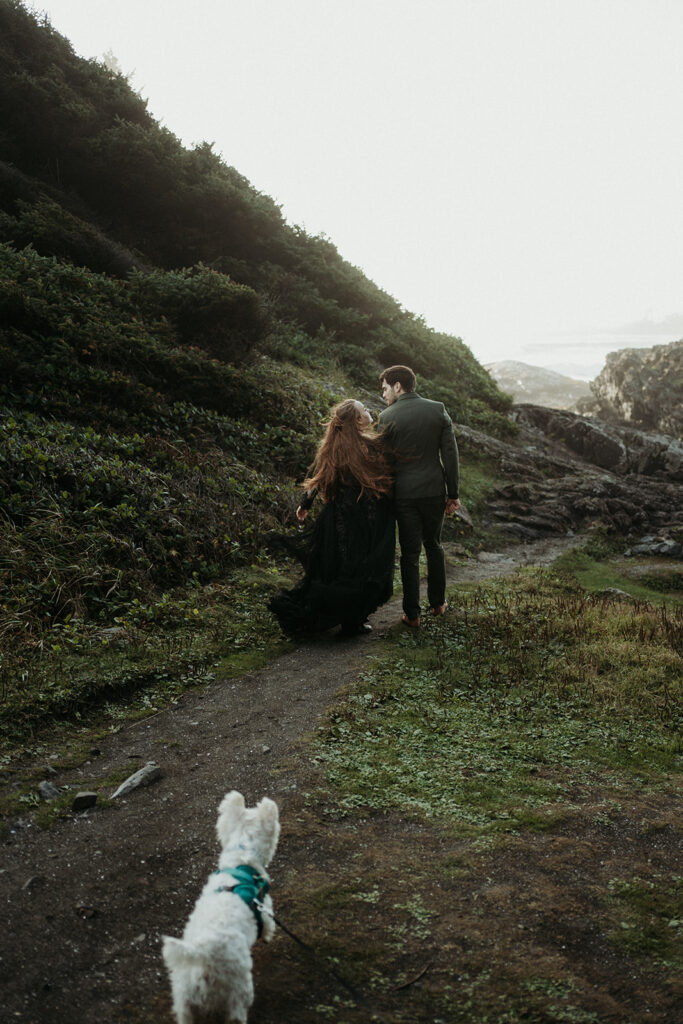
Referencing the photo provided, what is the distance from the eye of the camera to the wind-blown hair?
6.77 meters

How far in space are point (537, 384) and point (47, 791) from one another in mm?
92396

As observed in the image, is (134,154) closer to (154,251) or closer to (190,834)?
(154,251)

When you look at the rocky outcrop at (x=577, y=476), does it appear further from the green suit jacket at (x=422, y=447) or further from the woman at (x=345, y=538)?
the woman at (x=345, y=538)

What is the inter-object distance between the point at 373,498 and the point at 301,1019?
4.95 metres

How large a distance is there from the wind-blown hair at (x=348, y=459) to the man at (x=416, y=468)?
0.29 m

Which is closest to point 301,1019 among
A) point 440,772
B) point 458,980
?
point 458,980

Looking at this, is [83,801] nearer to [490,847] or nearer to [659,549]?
[490,847]

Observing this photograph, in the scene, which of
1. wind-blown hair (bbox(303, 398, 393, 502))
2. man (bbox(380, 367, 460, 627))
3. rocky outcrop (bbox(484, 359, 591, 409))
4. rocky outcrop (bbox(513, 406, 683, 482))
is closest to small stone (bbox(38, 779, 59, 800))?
wind-blown hair (bbox(303, 398, 393, 502))

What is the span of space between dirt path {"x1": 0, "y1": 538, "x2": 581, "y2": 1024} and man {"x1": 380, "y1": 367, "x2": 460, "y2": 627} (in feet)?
6.06

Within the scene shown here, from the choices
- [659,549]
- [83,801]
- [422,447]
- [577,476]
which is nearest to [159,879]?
[83,801]

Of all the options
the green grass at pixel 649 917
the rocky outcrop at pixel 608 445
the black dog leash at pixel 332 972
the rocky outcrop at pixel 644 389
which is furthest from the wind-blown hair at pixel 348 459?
the rocky outcrop at pixel 644 389

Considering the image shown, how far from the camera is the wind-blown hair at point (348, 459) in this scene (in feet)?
22.2

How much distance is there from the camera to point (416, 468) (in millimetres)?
7047

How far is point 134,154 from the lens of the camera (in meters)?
17.8
